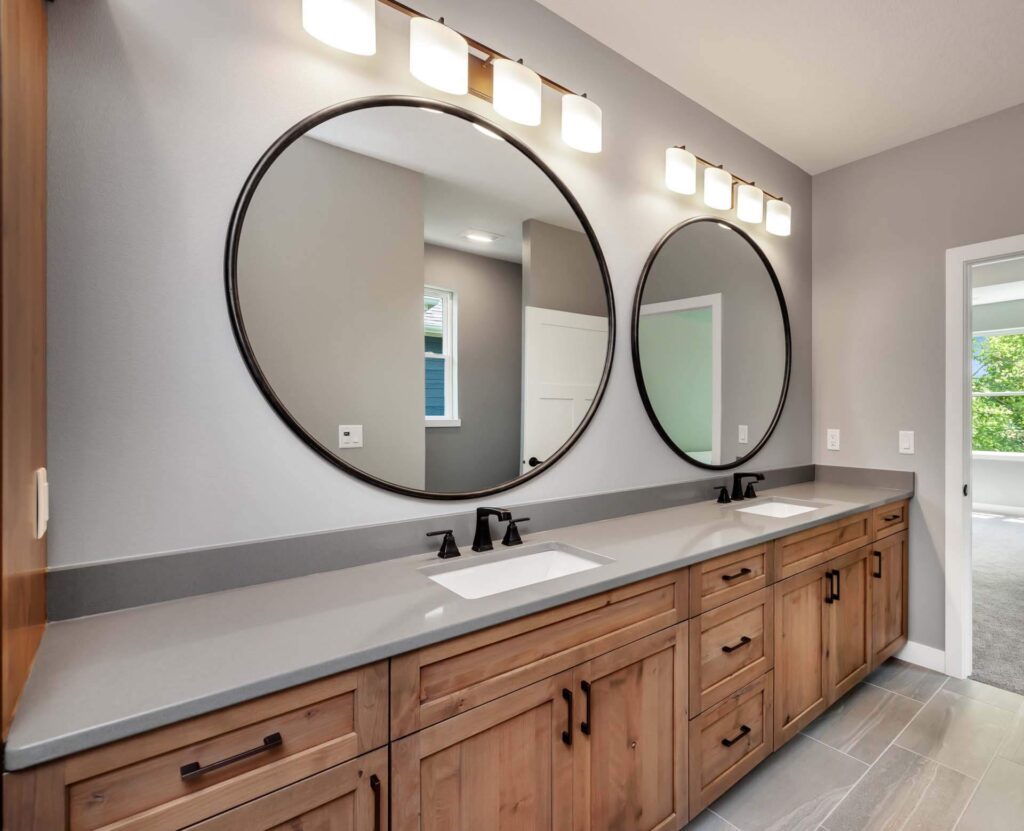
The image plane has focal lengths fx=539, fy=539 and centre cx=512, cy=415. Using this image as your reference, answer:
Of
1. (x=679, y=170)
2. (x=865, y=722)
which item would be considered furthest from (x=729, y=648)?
(x=679, y=170)

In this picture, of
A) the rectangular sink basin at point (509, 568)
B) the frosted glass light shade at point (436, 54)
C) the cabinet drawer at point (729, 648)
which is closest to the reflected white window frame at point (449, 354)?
the rectangular sink basin at point (509, 568)

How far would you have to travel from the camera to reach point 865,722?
2166 millimetres

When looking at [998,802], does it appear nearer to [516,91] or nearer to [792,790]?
[792,790]

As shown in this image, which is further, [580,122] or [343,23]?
[580,122]

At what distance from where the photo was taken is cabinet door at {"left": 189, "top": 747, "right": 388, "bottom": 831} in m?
0.83

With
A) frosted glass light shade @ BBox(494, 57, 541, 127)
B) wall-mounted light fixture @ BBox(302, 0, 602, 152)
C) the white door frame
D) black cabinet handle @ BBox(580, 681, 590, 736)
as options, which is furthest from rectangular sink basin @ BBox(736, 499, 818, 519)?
frosted glass light shade @ BBox(494, 57, 541, 127)

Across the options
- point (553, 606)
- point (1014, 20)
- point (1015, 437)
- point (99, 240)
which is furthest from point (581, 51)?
point (1015, 437)

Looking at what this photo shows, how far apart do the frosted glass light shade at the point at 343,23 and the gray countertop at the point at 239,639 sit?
51.3 inches

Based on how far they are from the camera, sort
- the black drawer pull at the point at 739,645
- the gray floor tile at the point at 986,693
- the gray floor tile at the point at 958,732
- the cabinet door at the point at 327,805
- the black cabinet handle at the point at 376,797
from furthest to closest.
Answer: the gray floor tile at the point at 986,693, the gray floor tile at the point at 958,732, the black drawer pull at the point at 739,645, the black cabinet handle at the point at 376,797, the cabinet door at the point at 327,805

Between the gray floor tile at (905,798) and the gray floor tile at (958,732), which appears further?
the gray floor tile at (958,732)

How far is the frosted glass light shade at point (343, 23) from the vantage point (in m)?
1.28

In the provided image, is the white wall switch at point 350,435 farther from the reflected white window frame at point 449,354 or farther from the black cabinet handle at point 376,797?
the black cabinet handle at point 376,797

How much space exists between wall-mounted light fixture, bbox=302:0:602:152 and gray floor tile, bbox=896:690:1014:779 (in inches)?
98.0

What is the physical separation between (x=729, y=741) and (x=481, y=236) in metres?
1.74
